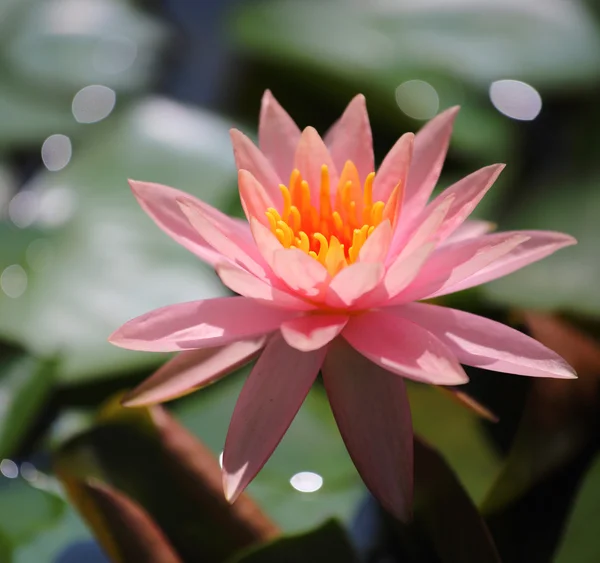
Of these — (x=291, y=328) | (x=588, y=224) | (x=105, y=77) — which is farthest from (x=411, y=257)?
(x=105, y=77)

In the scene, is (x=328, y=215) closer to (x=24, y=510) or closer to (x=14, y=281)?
(x=24, y=510)

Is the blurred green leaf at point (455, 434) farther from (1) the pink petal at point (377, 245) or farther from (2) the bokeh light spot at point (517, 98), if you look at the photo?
(2) the bokeh light spot at point (517, 98)

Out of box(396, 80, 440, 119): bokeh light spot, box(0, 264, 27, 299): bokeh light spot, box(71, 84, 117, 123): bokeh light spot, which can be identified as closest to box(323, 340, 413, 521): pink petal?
box(0, 264, 27, 299): bokeh light spot

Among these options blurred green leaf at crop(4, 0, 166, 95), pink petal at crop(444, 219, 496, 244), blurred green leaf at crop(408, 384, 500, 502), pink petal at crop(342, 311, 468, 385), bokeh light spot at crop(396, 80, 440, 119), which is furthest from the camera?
blurred green leaf at crop(4, 0, 166, 95)

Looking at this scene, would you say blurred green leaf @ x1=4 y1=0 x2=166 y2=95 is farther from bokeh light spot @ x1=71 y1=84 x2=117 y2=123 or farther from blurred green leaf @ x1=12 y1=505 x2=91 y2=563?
blurred green leaf @ x1=12 y1=505 x2=91 y2=563

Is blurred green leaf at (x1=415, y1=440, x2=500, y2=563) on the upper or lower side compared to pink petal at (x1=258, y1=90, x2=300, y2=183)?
lower

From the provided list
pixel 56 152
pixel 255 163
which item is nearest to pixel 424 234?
pixel 255 163

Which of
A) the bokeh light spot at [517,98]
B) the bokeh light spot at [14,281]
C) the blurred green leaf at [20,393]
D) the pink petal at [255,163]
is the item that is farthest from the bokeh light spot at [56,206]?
the bokeh light spot at [517,98]
